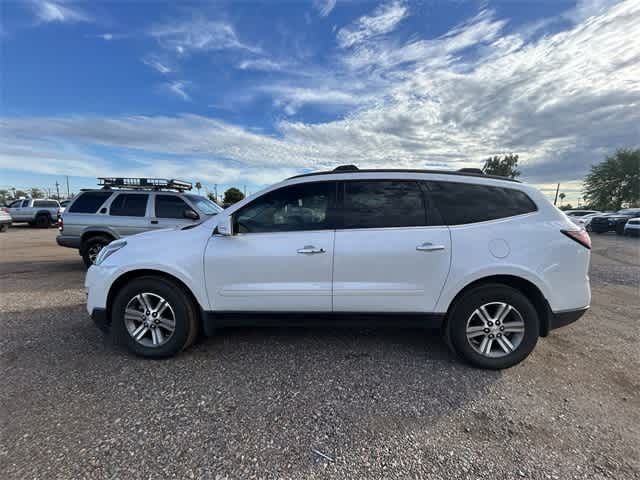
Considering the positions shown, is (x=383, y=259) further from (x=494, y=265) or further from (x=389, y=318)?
(x=494, y=265)

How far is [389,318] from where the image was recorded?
2768mm

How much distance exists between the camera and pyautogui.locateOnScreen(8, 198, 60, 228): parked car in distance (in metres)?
17.6

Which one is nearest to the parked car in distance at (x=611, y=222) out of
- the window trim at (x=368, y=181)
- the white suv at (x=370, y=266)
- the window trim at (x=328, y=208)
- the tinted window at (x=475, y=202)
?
the white suv at (x=370, y=266)

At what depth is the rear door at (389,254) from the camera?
265cm

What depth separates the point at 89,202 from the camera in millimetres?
6344

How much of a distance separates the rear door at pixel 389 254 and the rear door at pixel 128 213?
17.0 ft

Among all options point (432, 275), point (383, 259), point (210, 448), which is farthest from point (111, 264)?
point (432, 275)

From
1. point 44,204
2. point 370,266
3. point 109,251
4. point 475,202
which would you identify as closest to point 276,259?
point 370,266

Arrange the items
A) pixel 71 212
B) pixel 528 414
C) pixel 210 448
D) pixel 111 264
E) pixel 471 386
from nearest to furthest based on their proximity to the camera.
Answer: pixel 210 448 → pixel 528 414 → pixel 471 386 → pixel 111 264 → pixel 71 212

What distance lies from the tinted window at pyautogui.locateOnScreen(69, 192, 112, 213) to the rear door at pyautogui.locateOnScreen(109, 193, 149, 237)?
0.27 meters

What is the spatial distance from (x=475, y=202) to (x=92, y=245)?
7189mm

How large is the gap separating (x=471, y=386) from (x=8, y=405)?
366cm

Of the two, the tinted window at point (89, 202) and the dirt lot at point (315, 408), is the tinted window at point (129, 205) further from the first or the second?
the dirt lot at point (315, 408)

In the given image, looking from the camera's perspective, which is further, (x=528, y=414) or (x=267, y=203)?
(x=267, y=203)
